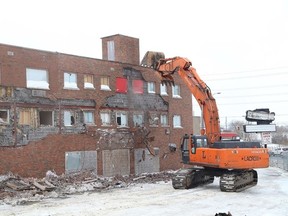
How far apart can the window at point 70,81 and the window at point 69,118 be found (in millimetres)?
1610

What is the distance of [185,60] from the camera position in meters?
24.5

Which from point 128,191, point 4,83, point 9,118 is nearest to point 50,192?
point 128,191

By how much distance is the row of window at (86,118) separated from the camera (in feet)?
79.4

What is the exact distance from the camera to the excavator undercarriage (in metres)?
20.4

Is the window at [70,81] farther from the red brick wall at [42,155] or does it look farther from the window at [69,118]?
the red brick wall at [42,155]

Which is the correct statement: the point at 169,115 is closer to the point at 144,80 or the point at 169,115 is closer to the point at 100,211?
the point at 144,80

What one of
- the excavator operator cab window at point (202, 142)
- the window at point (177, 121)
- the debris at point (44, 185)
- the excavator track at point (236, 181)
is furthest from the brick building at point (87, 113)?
the excavator track at point (236, 181)

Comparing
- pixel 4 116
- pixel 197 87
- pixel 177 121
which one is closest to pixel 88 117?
pixel 4 116

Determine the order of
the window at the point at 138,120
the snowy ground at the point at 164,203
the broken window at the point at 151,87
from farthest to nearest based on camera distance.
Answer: the broken window at the point at 151,87 → the window at the point at 138,120 → the snowy ground at the point at 164,203

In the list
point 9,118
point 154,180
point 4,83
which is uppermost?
point 4,83

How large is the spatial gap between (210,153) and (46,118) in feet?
33.5

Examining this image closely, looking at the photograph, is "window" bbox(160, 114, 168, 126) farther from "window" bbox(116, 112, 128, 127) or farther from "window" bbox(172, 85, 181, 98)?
"window" bbox(116, 112, 128, 127)

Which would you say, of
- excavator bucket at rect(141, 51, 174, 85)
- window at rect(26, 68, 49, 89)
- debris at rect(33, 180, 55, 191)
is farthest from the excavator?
window at rect(26, 68, 49, 89)

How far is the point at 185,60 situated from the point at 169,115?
411 inches
